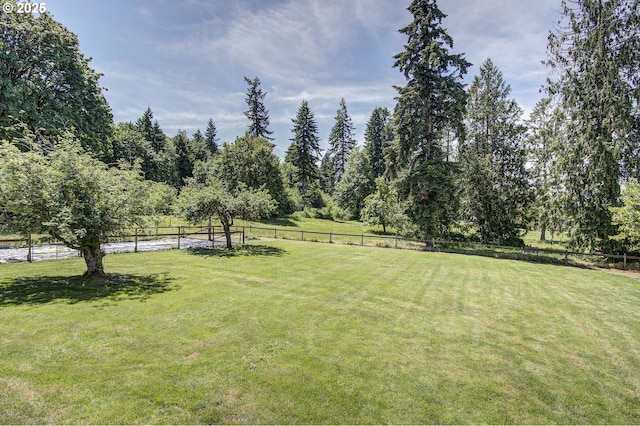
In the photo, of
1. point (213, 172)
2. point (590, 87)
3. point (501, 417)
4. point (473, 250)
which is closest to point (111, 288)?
point (501, 417)

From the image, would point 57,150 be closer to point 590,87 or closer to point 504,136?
point 590,87

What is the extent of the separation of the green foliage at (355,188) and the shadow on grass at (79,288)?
128 feet

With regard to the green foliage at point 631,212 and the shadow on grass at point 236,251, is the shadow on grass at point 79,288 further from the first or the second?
the green foliage at point 631,212

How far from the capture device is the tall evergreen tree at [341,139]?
6406 cm

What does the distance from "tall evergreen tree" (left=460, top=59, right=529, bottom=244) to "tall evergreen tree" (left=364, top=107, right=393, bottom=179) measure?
109 ft

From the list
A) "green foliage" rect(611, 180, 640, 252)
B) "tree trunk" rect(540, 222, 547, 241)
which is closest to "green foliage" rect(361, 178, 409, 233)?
"tree trunk" rect(540, 222, 547, 241)

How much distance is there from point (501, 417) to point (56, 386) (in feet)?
21.1

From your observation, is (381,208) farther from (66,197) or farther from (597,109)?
(66,197)

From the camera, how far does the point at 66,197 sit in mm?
8836

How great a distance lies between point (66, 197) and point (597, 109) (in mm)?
26321

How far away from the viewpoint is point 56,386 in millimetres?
4309

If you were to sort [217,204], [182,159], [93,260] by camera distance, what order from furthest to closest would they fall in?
[182,159] → [217,204] → [93,260]

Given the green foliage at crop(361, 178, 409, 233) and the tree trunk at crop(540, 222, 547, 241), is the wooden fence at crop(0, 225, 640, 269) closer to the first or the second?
the tree trunk at crop(540, 222, 547, 241)

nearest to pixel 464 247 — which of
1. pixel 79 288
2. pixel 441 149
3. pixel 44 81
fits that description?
pixel 441 149
